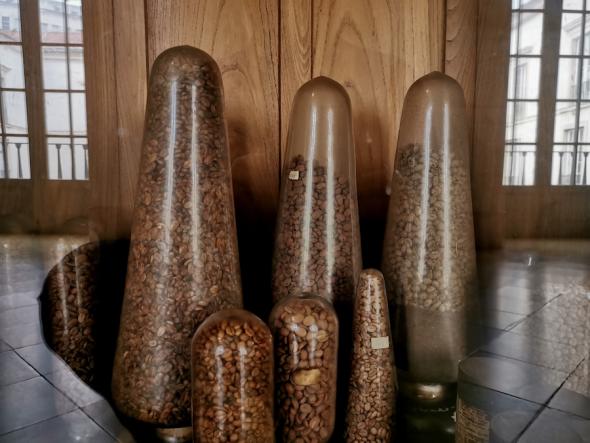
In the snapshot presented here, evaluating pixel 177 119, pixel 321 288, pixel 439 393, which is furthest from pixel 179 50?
pixel 439 393

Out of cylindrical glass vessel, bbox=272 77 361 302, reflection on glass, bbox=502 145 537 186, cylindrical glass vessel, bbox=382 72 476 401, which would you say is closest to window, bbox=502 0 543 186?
reflection on glass, bbox=502 145 537 186

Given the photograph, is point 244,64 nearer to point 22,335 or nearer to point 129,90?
point 129,90

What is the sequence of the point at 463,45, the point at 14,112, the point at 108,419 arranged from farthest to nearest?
the point at 463,45 < the point at 108,419 < the point at 14,112

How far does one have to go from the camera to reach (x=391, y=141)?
0.77 metres

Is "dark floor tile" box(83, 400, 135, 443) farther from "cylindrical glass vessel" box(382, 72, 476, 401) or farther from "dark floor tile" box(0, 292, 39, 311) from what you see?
"cylindrical glass vessel" box(382, 72, 476, 401)

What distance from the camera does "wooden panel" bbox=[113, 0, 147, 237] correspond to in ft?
2.05

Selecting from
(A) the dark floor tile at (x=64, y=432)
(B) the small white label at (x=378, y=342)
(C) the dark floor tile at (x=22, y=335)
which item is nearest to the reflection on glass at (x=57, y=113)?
(C) the dark floor tile at (x=22, y=335)

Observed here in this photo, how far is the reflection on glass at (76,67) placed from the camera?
522mm

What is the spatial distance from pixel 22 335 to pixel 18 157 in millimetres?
195

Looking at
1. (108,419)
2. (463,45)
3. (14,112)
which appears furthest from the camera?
(463,45)

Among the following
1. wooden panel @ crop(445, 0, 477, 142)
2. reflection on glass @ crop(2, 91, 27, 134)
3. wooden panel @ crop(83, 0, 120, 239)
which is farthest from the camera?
wooden panel @ crop(445, 0, 477, 142)

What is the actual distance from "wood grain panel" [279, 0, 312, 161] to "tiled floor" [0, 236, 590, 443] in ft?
1.24

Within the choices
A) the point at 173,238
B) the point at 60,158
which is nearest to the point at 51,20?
the point at 60,158

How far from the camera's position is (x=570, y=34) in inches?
18.5
